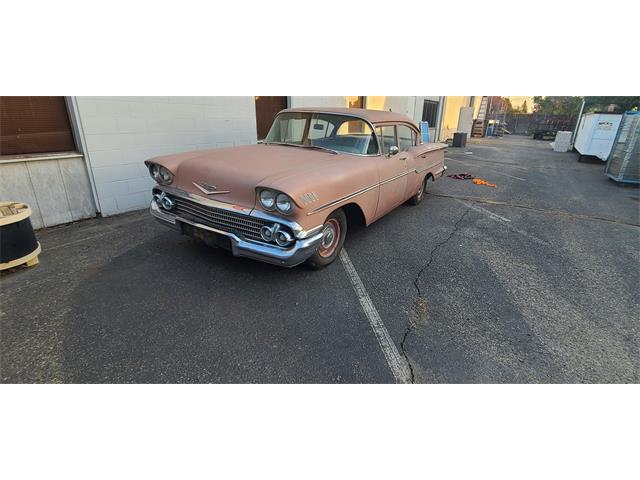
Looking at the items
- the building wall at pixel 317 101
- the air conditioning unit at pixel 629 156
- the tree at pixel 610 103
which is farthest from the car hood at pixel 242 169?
the tree at pixel 610 103

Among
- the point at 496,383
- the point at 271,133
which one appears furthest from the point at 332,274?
the point at 271,133

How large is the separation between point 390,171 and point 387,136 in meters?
0.63

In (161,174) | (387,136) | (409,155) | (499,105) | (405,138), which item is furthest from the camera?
(499,105)

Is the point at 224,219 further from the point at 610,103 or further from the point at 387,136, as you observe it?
the point at 610,103

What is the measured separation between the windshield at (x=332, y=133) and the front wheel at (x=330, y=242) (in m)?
0.98

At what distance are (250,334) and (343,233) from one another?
1.63 m

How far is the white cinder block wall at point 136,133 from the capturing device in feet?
15.1

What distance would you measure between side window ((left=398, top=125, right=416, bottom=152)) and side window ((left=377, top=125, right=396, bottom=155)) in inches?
9.8

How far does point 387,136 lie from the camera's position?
4480 mm

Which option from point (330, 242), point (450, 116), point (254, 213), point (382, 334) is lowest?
point (382, 334)

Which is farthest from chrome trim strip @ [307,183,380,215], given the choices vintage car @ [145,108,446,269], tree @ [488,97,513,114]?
tree @ [488,97,513,114]

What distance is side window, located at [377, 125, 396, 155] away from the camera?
14.0 feet

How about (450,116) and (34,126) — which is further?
(450,116)

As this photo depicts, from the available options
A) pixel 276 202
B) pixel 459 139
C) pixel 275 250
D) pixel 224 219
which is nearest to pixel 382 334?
pixel 275 250
